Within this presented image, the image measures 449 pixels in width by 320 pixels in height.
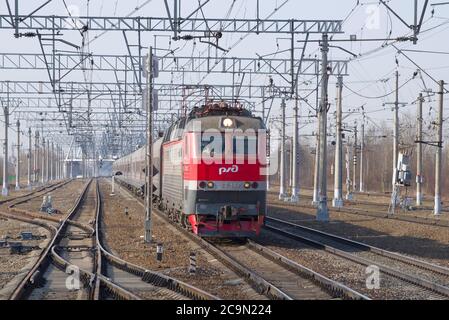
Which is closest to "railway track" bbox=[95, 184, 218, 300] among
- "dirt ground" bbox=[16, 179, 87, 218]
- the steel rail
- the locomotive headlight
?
the steel rail

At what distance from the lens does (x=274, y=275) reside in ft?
49.4

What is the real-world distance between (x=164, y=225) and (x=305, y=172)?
79.5m

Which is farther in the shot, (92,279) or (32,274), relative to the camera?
Answer: (32,274)

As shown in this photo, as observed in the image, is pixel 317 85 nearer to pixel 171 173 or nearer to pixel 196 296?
pixel 171 173

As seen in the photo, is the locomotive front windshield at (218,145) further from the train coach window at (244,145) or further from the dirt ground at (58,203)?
the dirt ground at (58,203)

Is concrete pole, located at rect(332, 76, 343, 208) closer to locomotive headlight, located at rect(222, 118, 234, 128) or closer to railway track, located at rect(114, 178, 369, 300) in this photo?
railway track, located at rect(114, 178, 369, 300)

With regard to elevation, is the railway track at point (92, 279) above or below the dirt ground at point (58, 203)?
above

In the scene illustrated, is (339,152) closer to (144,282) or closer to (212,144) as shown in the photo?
(212,144)

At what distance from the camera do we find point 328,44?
1172 inches

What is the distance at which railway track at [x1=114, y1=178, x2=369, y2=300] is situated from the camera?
12.6 metres

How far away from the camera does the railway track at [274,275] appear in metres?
12.6

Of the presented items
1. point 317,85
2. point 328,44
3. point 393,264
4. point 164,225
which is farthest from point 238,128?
point 317,85

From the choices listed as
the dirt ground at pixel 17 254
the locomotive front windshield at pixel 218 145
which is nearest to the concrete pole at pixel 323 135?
the locomotive front windshield at pixel 218 145

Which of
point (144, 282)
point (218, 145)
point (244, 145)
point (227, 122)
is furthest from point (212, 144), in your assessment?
point (144, 282)
